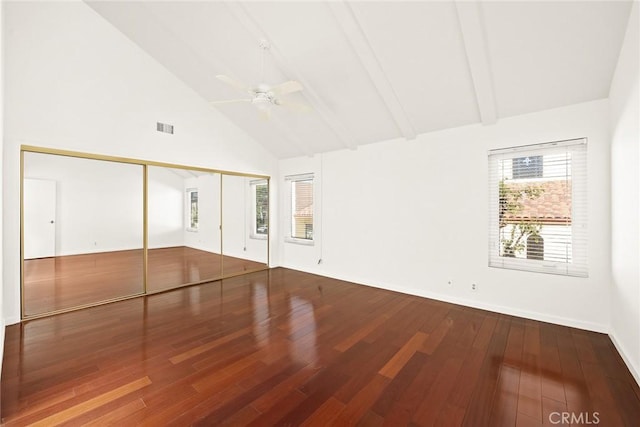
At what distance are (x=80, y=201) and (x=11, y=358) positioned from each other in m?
2.21

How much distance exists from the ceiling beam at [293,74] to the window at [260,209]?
216 centimetres

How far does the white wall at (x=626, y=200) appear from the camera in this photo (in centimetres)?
210

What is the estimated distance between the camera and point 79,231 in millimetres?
3963

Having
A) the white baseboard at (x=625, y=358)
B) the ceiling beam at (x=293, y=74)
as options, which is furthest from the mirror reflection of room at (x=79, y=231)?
the white baseboard at (x=625, y=358)

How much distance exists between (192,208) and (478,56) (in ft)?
16.0

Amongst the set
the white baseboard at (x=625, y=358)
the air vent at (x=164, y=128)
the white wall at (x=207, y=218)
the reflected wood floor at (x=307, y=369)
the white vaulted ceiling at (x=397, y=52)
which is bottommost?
the reflected wood floor at (x=307, y=369)

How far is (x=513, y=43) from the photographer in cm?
257

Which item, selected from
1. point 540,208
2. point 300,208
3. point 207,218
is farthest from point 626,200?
point 207,218

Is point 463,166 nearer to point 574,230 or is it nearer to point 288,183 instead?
point 574,230

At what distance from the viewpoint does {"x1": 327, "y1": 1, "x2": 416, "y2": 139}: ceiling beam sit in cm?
270

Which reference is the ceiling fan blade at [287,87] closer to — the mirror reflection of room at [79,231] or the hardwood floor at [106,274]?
the mirror reflection of room at [79,231]

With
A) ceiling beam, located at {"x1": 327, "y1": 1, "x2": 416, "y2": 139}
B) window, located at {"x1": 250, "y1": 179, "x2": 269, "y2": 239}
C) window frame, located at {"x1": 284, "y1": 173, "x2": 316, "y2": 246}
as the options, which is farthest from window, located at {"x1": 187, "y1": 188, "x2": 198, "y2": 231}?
ceiling beam, located at {"x1": 327, "y1": 1, "x2": 416, "y2": 139}

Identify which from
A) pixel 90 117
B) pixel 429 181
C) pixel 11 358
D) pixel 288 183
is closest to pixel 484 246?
pixel 429 181

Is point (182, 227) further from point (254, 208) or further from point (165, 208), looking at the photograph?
point (254, 208)
